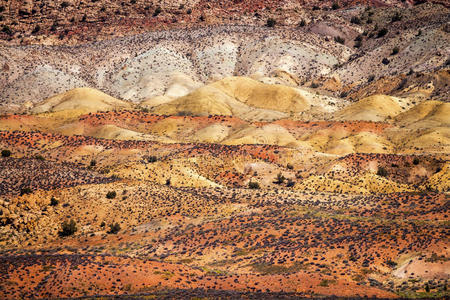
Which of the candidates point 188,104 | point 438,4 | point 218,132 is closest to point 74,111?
point 188,104

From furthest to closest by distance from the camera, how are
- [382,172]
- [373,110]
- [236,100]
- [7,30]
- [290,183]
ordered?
[7,30] → [236,100] → [373,110] → [382,172] → [290,183]

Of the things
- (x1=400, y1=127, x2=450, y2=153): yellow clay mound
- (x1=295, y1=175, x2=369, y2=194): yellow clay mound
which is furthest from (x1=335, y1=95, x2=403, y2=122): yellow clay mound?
(x1=295, y1=175, x2=369, y2=194): yellow clay mound

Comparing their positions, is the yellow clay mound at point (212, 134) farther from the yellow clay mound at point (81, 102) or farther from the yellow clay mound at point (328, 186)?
the yellow clay mound at point (328, 186)

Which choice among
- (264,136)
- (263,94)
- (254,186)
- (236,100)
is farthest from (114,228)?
(263,94)

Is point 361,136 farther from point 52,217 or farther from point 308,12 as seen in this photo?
point 308,12


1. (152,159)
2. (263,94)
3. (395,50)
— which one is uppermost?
(395,50)

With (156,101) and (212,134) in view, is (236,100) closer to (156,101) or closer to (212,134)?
(156,101)

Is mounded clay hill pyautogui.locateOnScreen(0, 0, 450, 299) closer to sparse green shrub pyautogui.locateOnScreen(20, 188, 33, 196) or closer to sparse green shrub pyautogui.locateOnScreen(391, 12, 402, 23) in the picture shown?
sparse green shrub pyautogui.locateOnScreen(20, 188, 33, 196)
